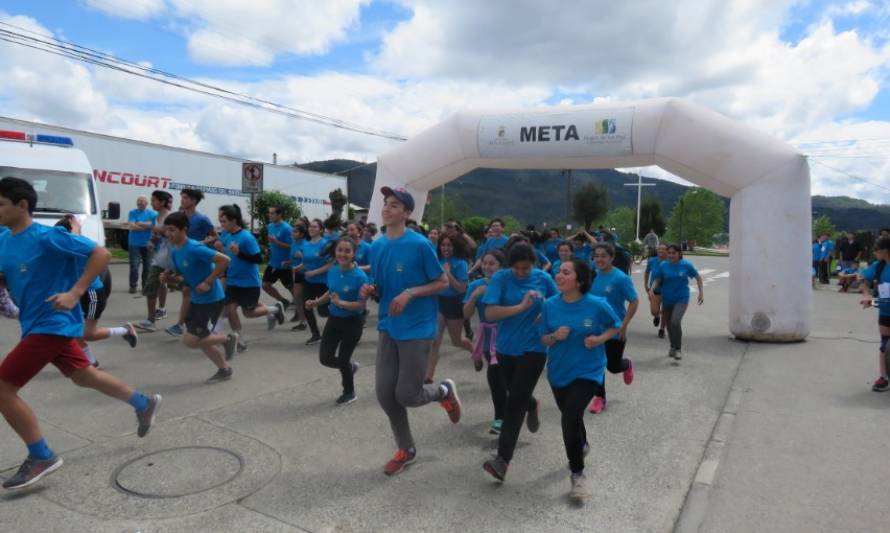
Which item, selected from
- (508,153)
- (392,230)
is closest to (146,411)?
(392,230)

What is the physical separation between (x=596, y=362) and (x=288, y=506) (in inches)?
78.5

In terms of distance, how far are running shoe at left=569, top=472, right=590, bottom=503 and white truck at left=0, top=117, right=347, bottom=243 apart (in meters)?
8.57

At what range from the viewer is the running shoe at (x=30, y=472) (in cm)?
369

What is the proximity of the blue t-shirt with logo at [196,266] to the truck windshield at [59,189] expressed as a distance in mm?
4971

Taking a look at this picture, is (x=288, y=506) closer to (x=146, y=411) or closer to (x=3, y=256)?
(x=146, y=411)

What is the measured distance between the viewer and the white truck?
1020cm

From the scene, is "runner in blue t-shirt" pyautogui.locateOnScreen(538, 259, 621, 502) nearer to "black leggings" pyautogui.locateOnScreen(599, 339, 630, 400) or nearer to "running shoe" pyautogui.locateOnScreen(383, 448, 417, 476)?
"running shoe" pyautogui.locateOnScreen(383, 448, 417, 476)

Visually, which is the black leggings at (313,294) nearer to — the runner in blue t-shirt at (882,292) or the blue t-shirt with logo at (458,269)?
the blue t-shirt with logo at (458,269)

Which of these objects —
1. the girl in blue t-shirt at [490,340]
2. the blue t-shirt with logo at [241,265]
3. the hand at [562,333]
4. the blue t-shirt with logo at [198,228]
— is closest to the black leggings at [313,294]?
the blue t-shirt with logo at [241,265]

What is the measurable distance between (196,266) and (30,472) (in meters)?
2.72

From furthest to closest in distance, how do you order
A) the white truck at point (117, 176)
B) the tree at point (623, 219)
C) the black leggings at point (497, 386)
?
the tree at point (623, 219) < the white truck at point (117, 176) < the black leggings at point (497, 386)

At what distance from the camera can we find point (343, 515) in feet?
11.6

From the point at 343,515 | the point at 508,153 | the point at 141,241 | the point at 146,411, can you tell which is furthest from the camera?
the point at 141,241

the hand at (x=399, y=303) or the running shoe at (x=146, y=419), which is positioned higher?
the hand at (x=399, y=303)
